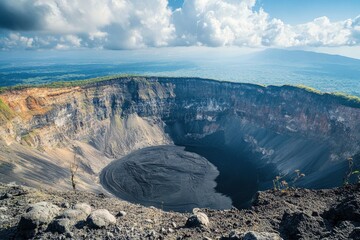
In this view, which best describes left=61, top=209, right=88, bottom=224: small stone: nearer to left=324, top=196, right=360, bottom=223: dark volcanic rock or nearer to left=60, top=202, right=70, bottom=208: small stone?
left=60, top=202, right=70, bottom=208: small stone

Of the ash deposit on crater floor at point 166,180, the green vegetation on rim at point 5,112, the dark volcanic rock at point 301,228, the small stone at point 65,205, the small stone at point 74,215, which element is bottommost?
the ash deposit on crater floor at point 166,180

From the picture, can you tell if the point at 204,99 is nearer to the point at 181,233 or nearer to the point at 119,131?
the point at 119,131

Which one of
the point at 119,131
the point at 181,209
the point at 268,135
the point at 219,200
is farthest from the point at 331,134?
the point at 119,131

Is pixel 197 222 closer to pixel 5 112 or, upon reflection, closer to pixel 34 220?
pixel 34 220

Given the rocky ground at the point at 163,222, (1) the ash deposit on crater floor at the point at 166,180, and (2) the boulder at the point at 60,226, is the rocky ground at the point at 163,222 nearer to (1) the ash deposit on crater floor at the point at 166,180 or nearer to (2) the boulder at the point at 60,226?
(2) the boulder at the point at 60,226

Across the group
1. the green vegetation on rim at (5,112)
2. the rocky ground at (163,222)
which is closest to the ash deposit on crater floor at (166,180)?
the green vegetation on rim at (5,112)

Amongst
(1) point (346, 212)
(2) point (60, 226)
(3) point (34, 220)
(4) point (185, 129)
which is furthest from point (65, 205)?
(4) point (185, 129)
